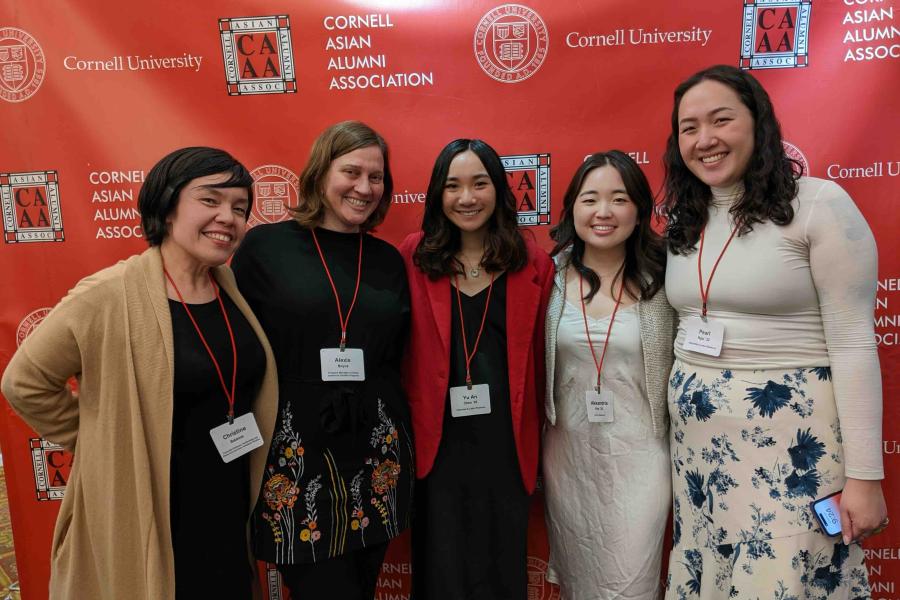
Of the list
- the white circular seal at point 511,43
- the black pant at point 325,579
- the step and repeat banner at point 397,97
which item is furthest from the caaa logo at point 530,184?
the black pant at point 325,579

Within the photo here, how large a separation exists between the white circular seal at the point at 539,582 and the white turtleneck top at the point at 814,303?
1.33 m

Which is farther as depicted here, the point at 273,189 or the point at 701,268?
the point at 273,189

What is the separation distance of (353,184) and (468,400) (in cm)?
75

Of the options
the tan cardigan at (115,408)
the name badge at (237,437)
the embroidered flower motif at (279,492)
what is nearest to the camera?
the tan cardigan at (115,408)

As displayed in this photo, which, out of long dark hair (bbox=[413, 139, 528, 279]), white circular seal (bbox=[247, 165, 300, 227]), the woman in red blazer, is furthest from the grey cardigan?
white circular seal (bbox=[247, 165, 300, 227])

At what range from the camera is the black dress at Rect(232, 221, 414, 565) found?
1.49m

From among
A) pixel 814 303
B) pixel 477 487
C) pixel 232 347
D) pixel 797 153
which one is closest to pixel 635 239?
pixel 814 303

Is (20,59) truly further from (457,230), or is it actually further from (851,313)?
(851,313)

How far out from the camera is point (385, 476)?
5.19ft

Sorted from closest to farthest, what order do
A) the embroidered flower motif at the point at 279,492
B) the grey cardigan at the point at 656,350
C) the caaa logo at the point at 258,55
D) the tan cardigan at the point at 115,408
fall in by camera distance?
Result: 1. the tan cardigan at the point at 115,408
2. the embroidered flower motif at the point at 279,492
3. the grey cardigan at the point at 656,350
4. the caaa logo at the point at 258,55

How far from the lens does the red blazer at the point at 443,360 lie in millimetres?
1638

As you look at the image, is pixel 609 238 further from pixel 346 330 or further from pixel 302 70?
pixel 302 70

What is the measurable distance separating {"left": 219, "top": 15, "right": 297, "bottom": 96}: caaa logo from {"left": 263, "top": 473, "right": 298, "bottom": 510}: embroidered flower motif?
1498mm

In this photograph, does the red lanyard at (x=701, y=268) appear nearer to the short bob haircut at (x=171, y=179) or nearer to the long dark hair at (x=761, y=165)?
the long dark hair at (x=761, y=165)
